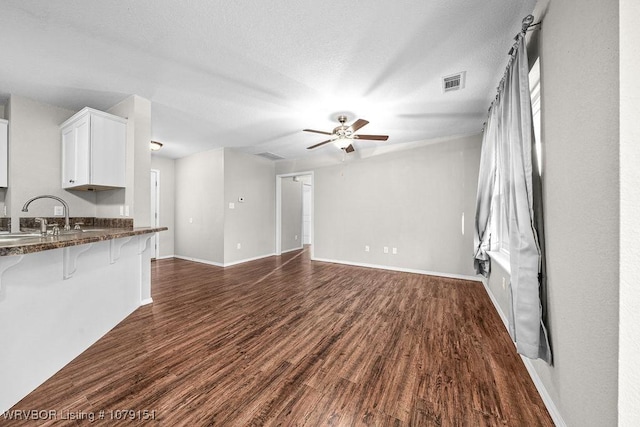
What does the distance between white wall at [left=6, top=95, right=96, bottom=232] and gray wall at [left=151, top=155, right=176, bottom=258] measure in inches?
99.6

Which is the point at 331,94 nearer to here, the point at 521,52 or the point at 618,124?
the point at 521,52

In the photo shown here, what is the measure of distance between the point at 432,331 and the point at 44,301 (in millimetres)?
3100

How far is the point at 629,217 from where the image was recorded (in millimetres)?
771

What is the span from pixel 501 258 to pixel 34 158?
5569mm

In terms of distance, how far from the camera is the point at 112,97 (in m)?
2.75

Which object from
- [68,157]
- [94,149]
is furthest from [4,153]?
[94,149]

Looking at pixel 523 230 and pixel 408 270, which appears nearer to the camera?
pixel 523 230

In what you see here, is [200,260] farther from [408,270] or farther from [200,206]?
[408,270]

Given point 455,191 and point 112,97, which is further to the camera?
point 455,191

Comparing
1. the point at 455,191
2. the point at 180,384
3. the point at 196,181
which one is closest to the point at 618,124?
the point at 180,384

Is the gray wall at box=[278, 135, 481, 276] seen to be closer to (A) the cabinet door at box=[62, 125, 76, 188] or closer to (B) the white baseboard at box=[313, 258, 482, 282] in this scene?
(B) the white baseboard at box=[313, 258, 482, 282]

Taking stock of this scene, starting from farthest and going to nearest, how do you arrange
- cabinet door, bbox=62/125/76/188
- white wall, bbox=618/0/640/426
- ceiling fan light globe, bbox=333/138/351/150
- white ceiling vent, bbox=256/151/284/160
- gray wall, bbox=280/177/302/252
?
gray wall, bbox=280/177/302/252 < white ceiling vent, bbox=256/151/284/160 < ceiling fan light globe, bbox=333/138/351/150 < cabinet door, bbox=62/125/76/188 < white wall, bbox=618/0/640/426

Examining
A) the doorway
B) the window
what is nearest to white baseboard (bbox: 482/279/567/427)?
the window

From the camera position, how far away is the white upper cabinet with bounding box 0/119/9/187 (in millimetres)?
2586
